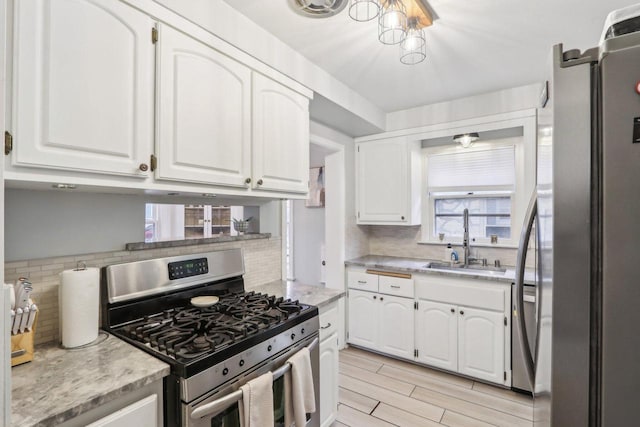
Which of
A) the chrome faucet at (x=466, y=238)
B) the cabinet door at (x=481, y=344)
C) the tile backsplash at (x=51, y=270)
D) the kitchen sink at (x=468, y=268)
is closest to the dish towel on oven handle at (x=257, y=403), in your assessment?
the tile backsplash at (x=51, y=270)

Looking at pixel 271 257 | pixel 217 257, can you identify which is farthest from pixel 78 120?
pixel 271 257

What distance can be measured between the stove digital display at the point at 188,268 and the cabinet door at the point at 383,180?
1981mm

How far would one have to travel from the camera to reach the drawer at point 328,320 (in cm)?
186

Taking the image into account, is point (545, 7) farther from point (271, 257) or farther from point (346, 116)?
point (271, 257)

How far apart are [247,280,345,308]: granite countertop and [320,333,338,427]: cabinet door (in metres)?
0.25

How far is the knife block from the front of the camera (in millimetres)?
1019

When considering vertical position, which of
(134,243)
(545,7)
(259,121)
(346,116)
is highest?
(545,7)

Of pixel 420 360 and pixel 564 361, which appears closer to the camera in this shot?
pixel 564 361

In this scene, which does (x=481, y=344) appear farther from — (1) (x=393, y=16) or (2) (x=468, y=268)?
(1) (x=393, y=16)

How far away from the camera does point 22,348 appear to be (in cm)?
104

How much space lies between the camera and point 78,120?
1.06 metres

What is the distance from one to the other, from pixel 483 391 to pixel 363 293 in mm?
1224

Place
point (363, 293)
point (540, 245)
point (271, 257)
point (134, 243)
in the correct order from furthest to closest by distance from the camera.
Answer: point (363, 293) → point (271, 257) → point (134, 243) → point (540, 245)

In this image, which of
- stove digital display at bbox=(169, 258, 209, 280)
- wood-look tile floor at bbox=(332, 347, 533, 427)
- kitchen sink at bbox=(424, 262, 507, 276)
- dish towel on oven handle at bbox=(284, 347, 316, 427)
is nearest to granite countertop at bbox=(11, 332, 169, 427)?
stove digital display at bbox=(169, 258, 209, 280)
